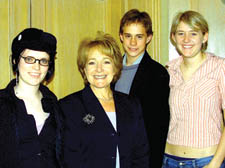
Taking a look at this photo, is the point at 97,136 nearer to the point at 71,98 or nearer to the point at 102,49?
the point at 71,98

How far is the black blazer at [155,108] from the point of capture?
2.05 m

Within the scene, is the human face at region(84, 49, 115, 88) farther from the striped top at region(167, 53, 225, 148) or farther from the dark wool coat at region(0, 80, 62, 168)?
the striped top at region(167, 53, 225, 148)

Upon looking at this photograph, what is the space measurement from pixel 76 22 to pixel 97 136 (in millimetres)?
1022

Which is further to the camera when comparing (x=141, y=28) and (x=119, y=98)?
(x=141, y=28)

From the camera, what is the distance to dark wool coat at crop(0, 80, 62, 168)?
1.59 metres

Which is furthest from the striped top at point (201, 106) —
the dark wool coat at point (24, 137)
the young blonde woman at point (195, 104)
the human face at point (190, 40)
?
the dark wool coat at point (24, 137)

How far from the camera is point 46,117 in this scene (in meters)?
1.77

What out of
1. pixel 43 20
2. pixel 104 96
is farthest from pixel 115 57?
pixel 43 20

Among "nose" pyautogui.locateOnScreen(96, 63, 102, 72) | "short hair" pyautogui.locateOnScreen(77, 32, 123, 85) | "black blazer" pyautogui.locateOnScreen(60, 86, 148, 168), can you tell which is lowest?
"black blazer" pyautogui.locateOnScreen(60, 86, 148, 168)

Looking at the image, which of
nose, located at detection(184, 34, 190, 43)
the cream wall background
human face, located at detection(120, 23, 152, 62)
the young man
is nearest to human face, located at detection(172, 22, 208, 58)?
nose, located at detection(184, 34, 190, 43)

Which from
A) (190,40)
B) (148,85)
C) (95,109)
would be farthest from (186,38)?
(95,109)

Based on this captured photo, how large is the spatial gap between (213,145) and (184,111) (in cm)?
27

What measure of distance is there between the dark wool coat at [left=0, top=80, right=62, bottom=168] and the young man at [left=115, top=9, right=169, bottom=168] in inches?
23.8

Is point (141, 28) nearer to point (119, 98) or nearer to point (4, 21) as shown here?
point (119, 98)
